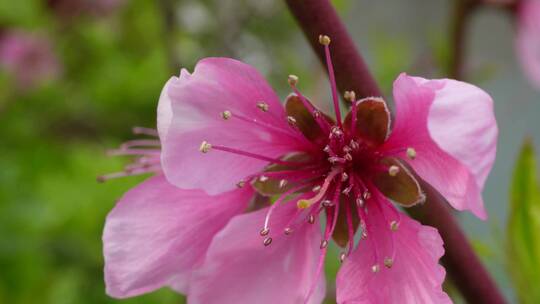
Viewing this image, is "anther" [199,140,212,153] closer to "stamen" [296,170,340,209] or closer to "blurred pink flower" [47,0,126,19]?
"stamen" [296,170,340,209]

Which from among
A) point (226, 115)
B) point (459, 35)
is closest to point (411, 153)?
point (226, 115)

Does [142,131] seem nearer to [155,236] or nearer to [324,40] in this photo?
[155,236]

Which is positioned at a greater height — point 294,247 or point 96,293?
point 294,247

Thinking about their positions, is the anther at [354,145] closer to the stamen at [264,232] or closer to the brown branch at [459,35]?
the stamen at [264,232]

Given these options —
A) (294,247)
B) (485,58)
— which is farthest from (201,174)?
(485,58)

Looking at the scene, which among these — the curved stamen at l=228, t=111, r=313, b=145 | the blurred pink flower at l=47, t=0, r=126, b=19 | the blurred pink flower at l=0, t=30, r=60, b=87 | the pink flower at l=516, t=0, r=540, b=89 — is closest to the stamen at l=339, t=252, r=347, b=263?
the curved stamen at l=228, t=111, r=313, b=145

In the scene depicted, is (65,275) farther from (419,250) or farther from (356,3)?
(356,3)
